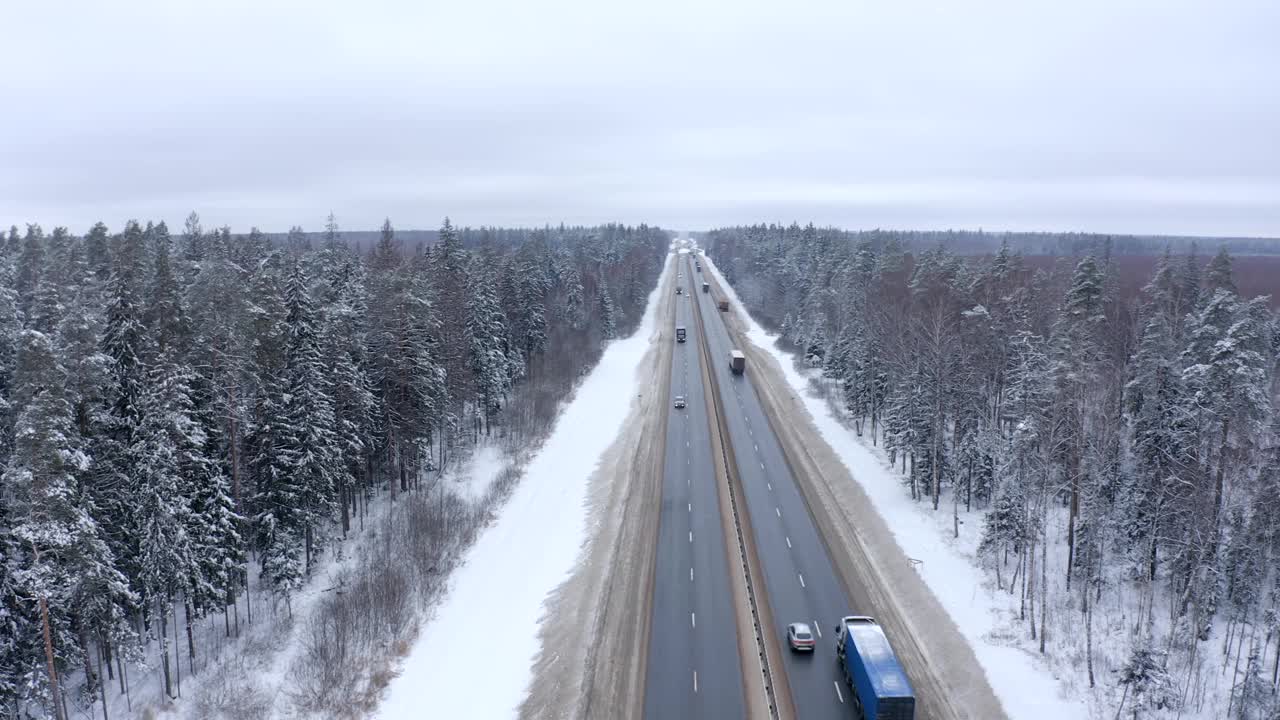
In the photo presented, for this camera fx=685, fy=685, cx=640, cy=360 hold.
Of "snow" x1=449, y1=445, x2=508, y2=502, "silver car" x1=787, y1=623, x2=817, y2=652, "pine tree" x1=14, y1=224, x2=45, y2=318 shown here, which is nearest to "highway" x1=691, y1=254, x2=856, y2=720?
"silver car" x1=787, y1=623, x2=817, y2=652

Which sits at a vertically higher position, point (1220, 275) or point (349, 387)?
point (1220, 275)

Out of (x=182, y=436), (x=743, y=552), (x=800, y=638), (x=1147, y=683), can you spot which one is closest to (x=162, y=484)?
(x=182, y=436)

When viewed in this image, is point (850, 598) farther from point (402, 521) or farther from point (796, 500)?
point (402, 521)

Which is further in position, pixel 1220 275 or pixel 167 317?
pixel 1220 275

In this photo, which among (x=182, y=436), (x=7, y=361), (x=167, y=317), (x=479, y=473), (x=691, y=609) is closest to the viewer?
(x=7, y=361)

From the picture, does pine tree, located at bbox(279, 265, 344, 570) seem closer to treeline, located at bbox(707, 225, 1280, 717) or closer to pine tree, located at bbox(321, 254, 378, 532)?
pine tree, located at bbox(321, 254, 378, 532)

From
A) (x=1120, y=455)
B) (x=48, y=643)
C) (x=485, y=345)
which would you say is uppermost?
(x=485, y=345)

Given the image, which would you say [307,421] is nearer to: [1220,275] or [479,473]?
[479,473]
